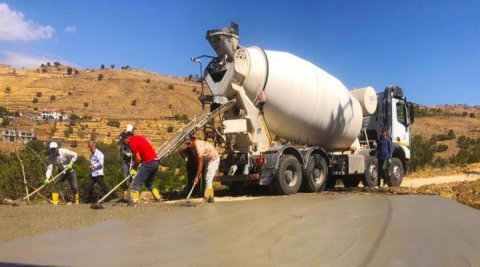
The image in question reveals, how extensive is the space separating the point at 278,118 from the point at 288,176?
156 centimetres

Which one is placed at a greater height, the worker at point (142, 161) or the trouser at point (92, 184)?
the worker at point (142, 161)

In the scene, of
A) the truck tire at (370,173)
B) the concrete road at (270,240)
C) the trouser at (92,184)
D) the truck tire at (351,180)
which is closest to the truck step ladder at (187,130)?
the trouser at (92,184)

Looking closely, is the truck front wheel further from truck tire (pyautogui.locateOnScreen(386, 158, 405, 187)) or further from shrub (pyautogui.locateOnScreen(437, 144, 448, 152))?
shrub (pyautogui.locateOnScreen(437, 144, 448, 152))

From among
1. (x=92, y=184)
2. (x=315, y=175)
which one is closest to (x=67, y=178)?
Result: (x=92, y=184)

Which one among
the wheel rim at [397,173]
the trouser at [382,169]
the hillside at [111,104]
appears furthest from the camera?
the hillside at [111,104]

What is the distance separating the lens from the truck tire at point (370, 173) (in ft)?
48.5

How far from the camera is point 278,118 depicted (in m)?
12.2

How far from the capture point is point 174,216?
7.32 meters

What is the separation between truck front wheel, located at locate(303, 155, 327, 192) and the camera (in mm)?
12142

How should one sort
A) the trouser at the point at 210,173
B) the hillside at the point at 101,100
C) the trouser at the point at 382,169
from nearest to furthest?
the trouser at the point at 210,173
the trouser at the point at 382,169
the hillside at the point at 101,100

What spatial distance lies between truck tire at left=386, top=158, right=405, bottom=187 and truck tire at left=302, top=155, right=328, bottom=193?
3.06 metres

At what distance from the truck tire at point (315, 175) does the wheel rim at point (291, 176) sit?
0.44 metres

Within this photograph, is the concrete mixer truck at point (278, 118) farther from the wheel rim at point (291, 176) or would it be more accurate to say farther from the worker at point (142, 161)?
the worker at point (142, 161)

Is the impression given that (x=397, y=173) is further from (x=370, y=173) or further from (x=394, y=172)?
(x=370, y=173)
